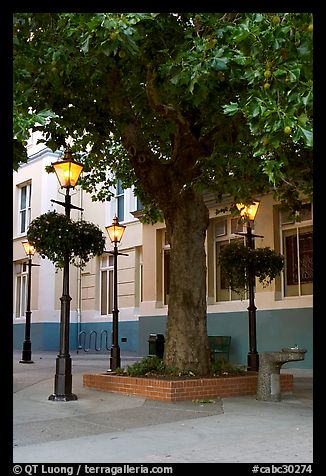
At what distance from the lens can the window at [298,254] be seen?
54.7ft

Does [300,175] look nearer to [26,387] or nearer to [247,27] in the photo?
[247,27]

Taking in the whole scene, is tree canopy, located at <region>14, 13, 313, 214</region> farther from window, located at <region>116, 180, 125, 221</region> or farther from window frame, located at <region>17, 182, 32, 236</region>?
window frame, located at <region>17, 182, 32, 236</region>

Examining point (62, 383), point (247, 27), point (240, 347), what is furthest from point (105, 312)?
point (247, 27)

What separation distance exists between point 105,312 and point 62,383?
620 inches

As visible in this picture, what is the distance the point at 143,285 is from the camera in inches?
867

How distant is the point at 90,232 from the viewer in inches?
455

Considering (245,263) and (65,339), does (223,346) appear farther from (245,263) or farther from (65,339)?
(65,339)

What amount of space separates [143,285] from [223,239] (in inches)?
158

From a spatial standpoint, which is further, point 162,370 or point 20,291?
point 20,291

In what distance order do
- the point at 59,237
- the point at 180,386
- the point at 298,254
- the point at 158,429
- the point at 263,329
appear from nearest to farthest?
the point at 158,429
the point at 180,386
the point at 59,237
the point at 298,254
the point at 263,329

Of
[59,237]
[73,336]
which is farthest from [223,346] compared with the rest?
[73,336]

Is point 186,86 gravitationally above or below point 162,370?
above

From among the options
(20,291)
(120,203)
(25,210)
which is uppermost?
(25,210)
